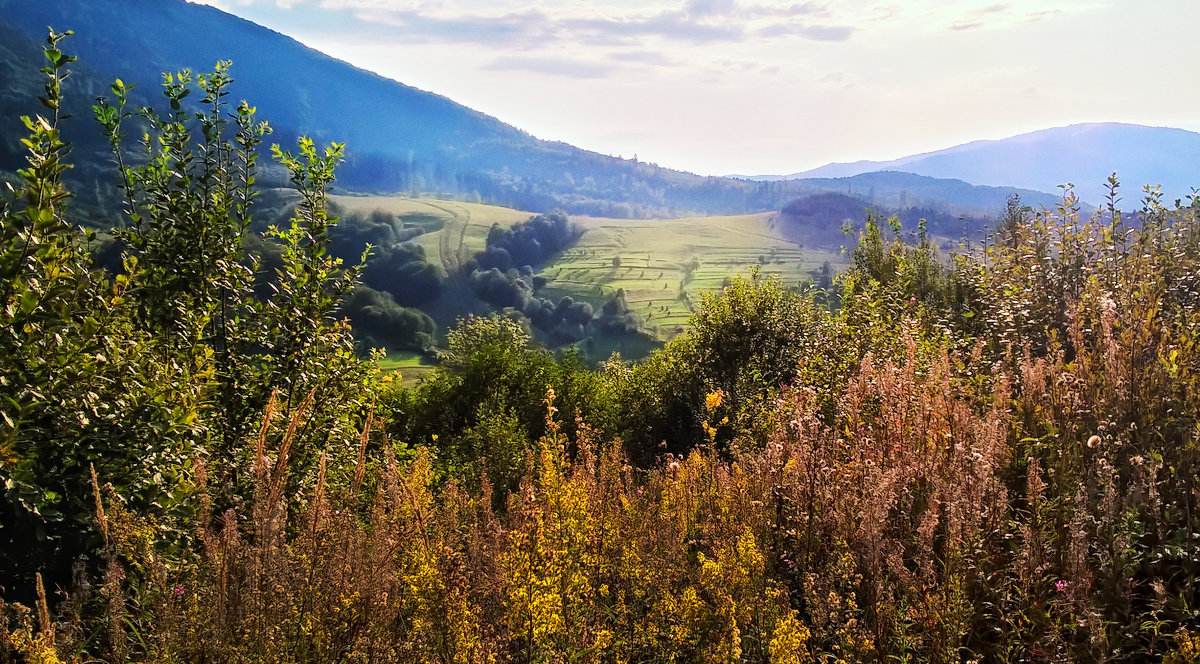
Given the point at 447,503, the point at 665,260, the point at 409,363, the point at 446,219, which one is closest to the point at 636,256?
the point at 665,260

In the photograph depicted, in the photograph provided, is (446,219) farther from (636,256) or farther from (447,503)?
(447,503)

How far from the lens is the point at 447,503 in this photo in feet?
12.2

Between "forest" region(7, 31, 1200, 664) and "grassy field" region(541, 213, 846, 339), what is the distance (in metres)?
89.3

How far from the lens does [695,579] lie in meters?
3.20

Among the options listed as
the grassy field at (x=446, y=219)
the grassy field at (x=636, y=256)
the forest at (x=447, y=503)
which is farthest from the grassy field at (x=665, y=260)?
the forest at (x=447, y=503)

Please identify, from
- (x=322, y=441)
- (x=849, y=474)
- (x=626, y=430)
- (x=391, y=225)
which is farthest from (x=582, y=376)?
(x=391, y=225)

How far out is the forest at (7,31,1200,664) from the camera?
2490 mm

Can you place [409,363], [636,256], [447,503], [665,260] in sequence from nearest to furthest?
1. [447,503]
2. [409,363]
3. [665,260]
4. [636,256]

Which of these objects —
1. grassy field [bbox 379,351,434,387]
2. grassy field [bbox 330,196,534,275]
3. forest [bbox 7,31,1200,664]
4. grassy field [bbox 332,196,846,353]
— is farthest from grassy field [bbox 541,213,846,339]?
forest [bbox 7,31,1200,664]

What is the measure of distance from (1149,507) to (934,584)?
1087 millimetres

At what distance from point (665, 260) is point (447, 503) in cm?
13722

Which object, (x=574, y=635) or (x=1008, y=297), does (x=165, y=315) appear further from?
(x=1008, y=297)

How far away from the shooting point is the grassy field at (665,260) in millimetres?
113000

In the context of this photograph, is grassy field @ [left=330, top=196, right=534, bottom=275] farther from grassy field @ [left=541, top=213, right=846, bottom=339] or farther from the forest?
the forest
